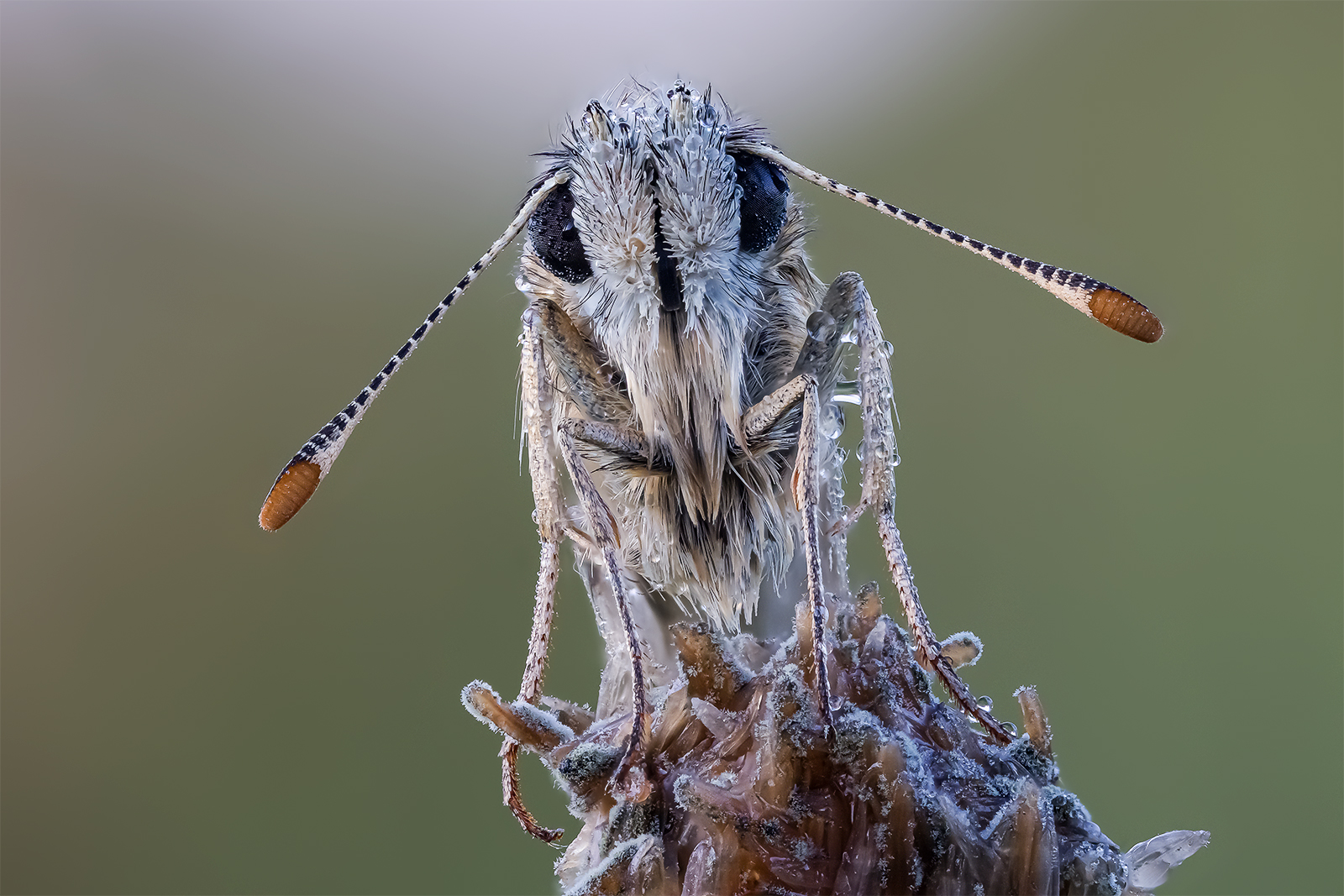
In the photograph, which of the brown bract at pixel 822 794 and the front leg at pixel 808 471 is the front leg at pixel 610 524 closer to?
the brown bract at pixel 822 794

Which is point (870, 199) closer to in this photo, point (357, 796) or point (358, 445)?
point (358, 445)

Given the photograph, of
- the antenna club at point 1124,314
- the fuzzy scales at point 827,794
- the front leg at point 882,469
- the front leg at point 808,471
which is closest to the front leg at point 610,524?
the fuzzy scales at point 827,794

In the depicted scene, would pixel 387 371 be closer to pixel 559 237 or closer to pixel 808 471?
pixel 559 237

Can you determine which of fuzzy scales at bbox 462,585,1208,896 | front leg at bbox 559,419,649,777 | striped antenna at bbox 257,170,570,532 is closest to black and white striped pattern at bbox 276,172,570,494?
striped antenna at bbox 257,170,570,532

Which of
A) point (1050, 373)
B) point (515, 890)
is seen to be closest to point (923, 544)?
point (1050, 373)

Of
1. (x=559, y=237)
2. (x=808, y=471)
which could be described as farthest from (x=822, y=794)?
(x=559, y=237)

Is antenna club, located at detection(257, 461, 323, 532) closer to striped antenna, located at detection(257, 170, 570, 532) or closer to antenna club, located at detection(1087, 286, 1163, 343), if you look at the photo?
striped antenna, located at detection(257, 170, 570, 532)
